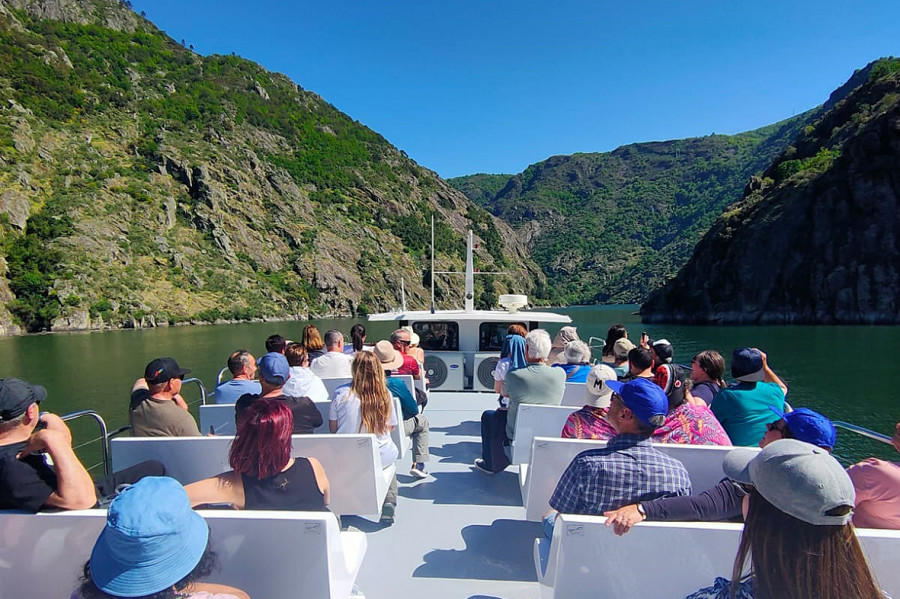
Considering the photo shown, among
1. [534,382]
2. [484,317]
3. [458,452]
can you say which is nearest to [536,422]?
[534,382]

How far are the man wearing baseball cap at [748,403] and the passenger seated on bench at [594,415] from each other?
3.81ft

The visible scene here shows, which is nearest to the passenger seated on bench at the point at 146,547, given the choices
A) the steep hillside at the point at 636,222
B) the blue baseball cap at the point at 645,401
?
the blue baseball cap at the point at 645,401

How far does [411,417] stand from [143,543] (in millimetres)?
3264

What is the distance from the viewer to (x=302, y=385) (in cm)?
426

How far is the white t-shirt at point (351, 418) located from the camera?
356 centimetres

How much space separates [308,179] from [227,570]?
326 ft

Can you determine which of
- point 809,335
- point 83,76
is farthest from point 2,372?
point 83,76

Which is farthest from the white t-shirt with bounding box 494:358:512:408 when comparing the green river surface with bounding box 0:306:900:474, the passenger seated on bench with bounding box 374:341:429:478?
the green river surface with bounding box 0:306:900:474

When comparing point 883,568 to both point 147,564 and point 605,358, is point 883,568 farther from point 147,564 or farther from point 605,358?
point 605,358

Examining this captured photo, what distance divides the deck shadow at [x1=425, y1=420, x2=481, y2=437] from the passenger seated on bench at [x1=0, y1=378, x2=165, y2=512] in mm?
4274

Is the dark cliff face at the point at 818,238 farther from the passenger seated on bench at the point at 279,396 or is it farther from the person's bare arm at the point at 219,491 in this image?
the person's bare arm at the point at 219,491

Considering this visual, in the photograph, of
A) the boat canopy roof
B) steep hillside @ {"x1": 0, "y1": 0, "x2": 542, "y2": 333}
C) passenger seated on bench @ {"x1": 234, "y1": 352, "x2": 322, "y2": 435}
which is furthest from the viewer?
steep hillside @ {"x1": 0, "y1": 0, "x2": 542, "y2": 333}

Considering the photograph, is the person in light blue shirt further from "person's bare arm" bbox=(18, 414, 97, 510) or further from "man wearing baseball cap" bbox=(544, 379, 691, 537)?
"man wearing baseball cap" bbox=(544, 379, 691, 537)

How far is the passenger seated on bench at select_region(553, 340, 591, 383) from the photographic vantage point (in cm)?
474
